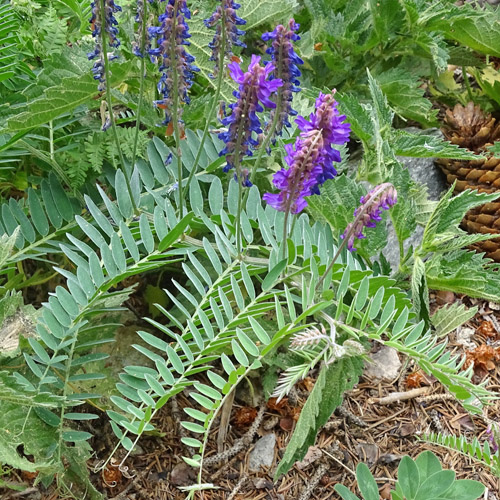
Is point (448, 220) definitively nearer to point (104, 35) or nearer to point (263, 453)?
point (263, 453)

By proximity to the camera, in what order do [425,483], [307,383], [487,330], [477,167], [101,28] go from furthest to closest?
[477,167]
[487,330]
[307,383]
[101,28]
[425,483]

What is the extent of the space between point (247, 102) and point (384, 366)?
98 cm

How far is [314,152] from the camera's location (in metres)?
0.96

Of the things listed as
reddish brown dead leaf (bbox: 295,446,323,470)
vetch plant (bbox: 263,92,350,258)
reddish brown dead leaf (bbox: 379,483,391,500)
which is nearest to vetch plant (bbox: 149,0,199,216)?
vetch plant (bbox: 263,92,350,258)

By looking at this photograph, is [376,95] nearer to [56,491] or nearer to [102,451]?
[102,451]

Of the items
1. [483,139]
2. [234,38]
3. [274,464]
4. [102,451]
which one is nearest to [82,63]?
[234,38]

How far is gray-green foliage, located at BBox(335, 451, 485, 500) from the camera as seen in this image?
3.04ft

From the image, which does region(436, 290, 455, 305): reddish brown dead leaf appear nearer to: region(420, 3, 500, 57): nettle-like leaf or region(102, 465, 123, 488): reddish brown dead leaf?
region(420, 3, 500, 57): nettle-like leaf

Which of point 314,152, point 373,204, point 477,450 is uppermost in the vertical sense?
point 314,152

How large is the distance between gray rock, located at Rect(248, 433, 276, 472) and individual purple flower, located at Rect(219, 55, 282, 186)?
0.76 metres

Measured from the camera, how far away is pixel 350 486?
1430mm

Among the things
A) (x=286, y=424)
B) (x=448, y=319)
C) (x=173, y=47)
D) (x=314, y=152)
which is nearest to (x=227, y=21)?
(x=173, y=47)

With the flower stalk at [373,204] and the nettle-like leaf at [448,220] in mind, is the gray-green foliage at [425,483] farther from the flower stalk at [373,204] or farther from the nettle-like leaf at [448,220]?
the nettle-like leaf at [448,220]

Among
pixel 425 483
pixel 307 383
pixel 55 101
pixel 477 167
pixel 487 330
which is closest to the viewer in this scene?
pixel 425 483
